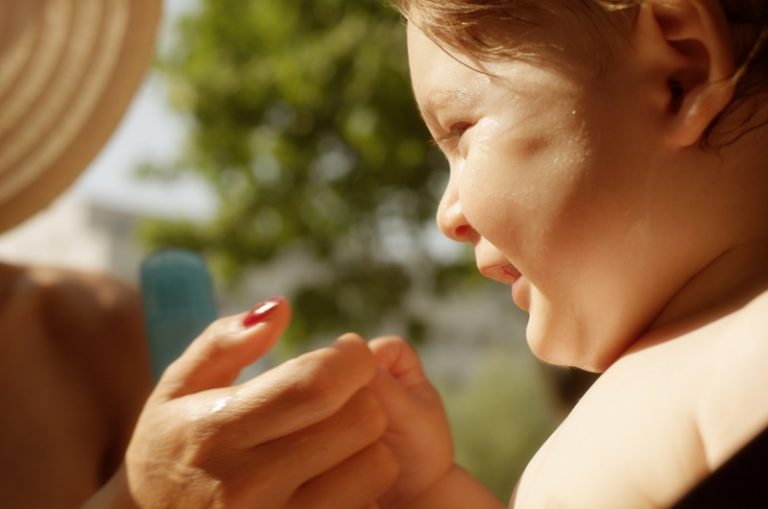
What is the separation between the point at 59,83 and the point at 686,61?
1.01 m

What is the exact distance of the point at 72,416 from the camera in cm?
131

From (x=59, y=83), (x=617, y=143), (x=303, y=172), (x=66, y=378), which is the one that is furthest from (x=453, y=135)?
(x=303, y=172)

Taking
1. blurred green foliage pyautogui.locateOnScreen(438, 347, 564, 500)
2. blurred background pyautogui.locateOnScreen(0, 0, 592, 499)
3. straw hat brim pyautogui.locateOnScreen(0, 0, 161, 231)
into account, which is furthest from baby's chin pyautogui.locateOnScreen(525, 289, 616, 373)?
blurred green foliage pyautogui.locateOnScreen(438, 347, 564, 500)

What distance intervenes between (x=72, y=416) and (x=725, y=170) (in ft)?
2.86

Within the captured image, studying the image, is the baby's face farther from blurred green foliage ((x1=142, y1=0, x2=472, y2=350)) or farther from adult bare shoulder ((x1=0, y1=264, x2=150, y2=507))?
blurred green foliage ((x1=142, y1=0, x2=472, y2=350))

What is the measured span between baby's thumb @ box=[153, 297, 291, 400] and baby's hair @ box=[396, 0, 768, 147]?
278 millimetres

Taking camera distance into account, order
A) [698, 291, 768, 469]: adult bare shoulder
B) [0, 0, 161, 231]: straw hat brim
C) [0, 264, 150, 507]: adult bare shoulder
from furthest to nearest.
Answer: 1. [0, 0, 161, 231]: straw hat brim
2. [0, 264, 150, 507]: adult bare shoulder
3. [698, 291, 768, 469]: adult bare shoulder

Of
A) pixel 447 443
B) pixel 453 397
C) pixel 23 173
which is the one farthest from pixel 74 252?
pixel 447 443

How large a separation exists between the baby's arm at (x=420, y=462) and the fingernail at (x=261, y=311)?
0.14 m

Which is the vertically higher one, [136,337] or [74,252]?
[136,337]

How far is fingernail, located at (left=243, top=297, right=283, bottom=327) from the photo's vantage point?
91 centimetres

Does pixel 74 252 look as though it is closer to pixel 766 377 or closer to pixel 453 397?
pixel 453 397

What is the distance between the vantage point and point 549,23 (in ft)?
2.45

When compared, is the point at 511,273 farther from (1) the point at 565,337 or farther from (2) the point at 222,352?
(2) the point at 222,352
